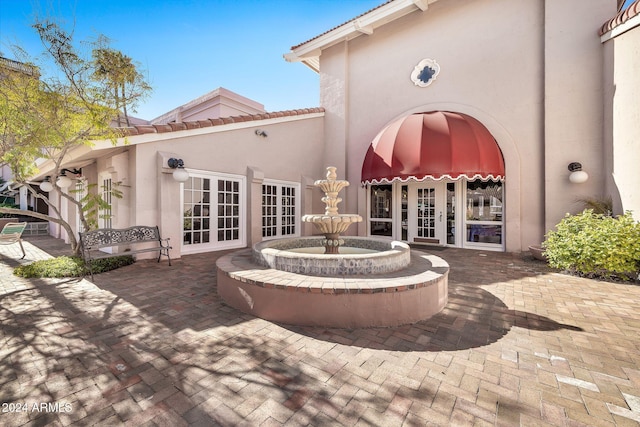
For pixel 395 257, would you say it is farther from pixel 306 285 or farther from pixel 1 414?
pixel 1 414

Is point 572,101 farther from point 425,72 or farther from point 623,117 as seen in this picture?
point 425,72

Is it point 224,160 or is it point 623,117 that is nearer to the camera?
point 623,117

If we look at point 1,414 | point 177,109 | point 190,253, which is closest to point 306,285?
point 1,414

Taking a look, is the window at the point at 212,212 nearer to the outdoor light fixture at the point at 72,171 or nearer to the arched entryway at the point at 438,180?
the arched entryway at the point at 438,180

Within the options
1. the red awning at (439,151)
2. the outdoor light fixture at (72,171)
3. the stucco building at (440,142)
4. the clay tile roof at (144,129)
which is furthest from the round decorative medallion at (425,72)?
the outdoor light fixture at (72,171)

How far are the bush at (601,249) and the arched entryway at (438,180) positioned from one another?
10.6 feet

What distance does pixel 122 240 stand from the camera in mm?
8055

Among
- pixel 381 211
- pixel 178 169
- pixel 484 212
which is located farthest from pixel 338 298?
pixel 381 211

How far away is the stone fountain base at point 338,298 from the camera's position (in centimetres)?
428

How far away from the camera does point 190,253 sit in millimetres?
10031

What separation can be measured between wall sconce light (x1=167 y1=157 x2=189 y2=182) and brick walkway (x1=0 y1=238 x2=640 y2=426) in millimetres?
4362

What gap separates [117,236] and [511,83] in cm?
1534

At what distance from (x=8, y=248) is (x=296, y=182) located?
13.2 m

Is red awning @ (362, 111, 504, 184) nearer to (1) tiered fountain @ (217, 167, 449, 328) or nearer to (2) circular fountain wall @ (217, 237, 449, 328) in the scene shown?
(1) tiered fountain @ (217, 167, 449, 328)
